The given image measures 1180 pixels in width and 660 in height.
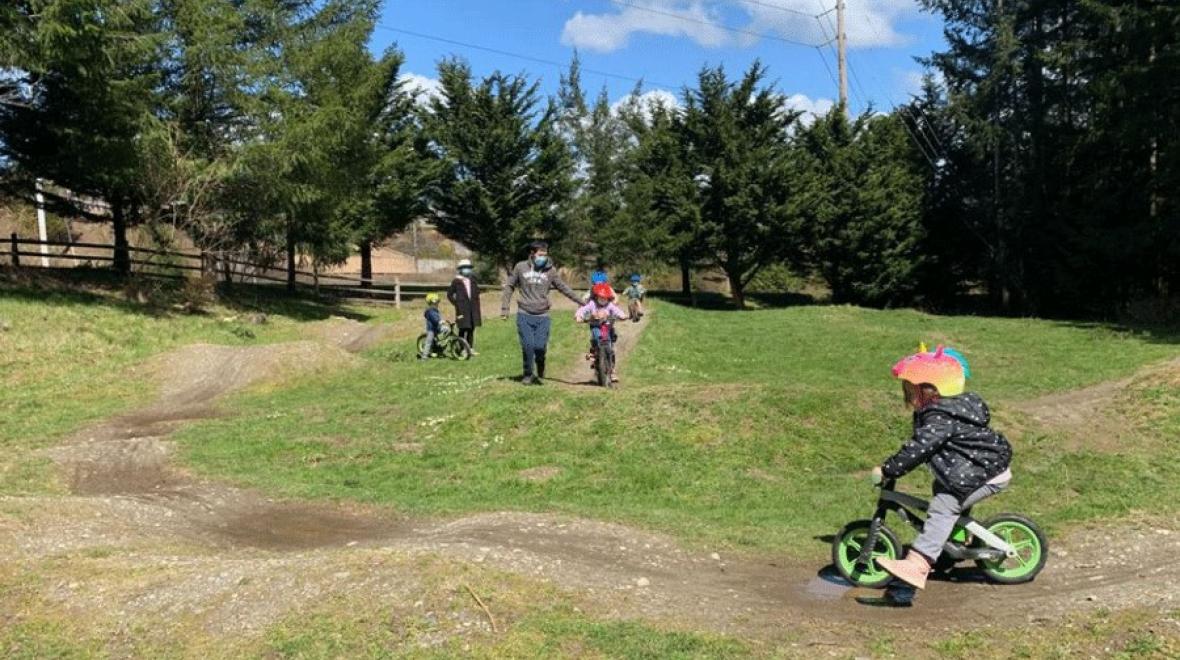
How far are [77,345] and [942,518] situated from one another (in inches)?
741

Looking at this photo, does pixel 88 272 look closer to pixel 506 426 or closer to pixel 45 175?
pixel 45 175

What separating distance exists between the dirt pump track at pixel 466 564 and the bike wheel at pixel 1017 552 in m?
0.12

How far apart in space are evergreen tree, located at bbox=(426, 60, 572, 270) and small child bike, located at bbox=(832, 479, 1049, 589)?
1333 inches

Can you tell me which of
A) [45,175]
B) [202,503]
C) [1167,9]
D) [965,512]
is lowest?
[202,503]

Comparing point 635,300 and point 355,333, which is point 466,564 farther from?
point 355,333

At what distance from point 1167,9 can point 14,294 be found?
1298 inches

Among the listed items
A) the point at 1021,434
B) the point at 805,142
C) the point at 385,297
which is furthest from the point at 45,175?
the point at 805,142

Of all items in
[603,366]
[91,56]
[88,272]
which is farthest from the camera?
[88,272]

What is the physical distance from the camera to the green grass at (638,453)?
8.55 meters

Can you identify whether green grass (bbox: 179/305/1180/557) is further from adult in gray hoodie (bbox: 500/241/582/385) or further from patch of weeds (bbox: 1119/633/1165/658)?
patch of weeds (bbox: 1119/633/1165/658)

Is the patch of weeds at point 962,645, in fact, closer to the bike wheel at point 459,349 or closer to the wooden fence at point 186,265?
the bike wheel at point 459,349

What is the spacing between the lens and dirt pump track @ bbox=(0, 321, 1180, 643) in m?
5.38

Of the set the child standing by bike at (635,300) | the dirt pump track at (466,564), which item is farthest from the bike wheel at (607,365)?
the child standing by bike at (635,300)

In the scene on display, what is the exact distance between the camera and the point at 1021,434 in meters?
11.2
